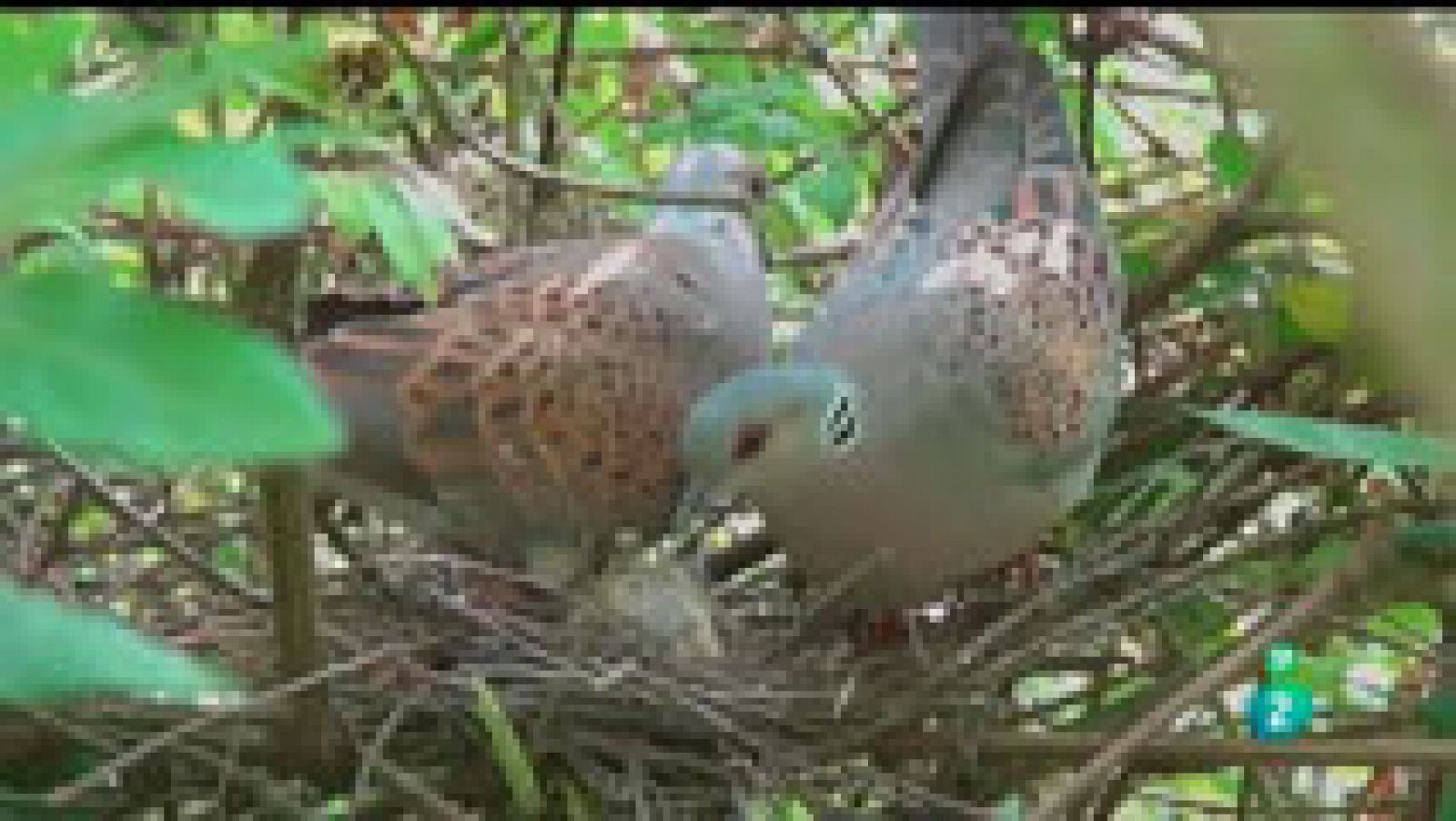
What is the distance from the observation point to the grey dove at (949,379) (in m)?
1.80

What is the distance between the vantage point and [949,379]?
6.16 ft

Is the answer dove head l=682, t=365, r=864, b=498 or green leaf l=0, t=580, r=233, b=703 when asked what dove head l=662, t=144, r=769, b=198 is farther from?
green leaf l=0, t=580, r=233, b=703

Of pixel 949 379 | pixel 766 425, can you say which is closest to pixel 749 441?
pixel 766 425

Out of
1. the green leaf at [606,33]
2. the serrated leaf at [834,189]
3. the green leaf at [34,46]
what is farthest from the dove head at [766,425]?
the green leaf at [34,46]

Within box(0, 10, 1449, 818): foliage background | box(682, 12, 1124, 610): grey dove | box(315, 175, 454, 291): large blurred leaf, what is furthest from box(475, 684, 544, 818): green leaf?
box(315, 175, 454, 291): large blurred leaf

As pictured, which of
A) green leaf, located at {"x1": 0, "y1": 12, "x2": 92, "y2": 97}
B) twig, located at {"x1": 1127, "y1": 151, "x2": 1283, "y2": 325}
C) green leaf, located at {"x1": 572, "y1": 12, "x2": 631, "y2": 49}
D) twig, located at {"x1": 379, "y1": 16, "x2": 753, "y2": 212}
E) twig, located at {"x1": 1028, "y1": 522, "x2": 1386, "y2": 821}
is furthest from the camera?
green leaf, located at {"x1": 572, "y1": 12, "x2": 631, "y2": 49}

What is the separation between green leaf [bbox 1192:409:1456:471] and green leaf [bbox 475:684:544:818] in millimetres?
660

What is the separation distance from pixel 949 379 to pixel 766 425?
0.16 m

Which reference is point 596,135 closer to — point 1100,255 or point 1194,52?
point 1100,255

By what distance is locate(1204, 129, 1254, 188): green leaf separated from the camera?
1605mm

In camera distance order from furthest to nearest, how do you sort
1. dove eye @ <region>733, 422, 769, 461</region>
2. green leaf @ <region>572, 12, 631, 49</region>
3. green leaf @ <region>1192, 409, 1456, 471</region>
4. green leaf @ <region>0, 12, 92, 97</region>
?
green leaf @ <region>572, 12, 631, 49</region>, dove eye @ <region>733, 422, 769, 461</region>, green leaf @ <region>1192, 409, 1456, 471</region>, green leaf @ <region>0, 12, 92, 97</region>

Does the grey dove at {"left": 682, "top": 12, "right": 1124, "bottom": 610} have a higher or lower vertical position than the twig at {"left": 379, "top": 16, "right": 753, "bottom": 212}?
lower

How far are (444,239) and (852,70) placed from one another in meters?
1.19

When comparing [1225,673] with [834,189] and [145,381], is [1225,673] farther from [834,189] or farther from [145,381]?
[145,381]
